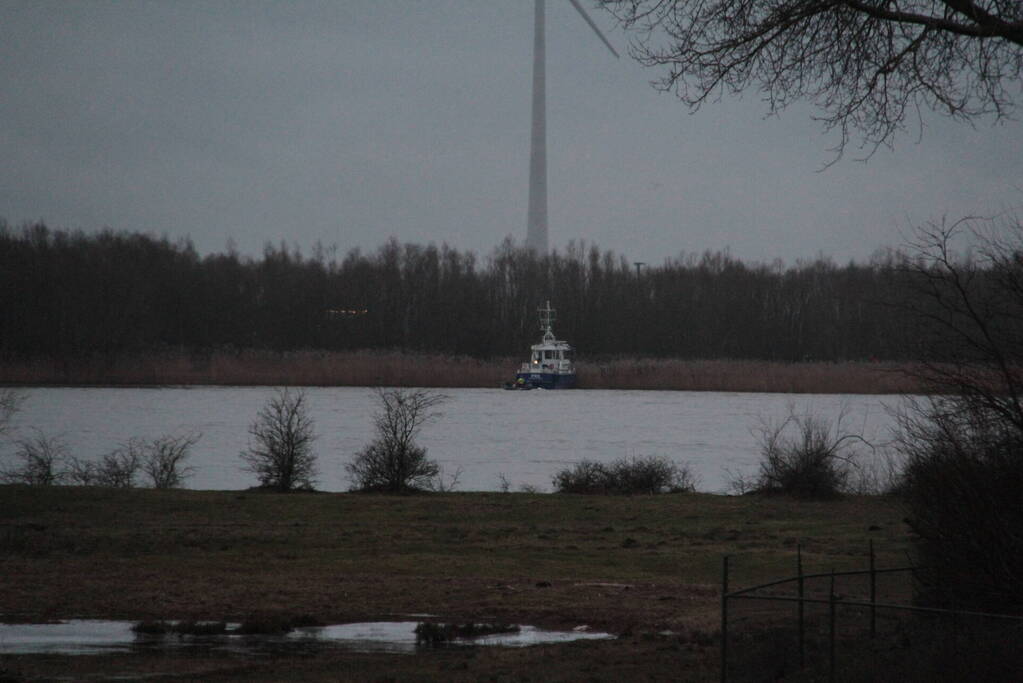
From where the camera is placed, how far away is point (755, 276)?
390 ft

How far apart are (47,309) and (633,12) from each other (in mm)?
87583

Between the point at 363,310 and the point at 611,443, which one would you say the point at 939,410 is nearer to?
the point at 611,443

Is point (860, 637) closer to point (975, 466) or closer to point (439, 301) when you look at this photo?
point (975, 466)

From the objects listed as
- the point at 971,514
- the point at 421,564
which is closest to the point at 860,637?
the point at 971,514

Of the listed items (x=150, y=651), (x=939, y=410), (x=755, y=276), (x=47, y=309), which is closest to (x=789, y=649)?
(x=939, y=410)

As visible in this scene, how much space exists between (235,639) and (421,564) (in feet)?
19.5

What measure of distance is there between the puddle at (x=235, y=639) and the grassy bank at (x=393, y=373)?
176ft

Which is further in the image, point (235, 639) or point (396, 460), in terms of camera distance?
point (396, 460)

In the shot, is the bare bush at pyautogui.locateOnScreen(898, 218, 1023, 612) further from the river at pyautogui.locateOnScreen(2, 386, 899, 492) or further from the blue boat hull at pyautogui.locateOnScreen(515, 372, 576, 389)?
the blue boat hull at pyautogui.locateOnScreen(515, 372, 576, 389)

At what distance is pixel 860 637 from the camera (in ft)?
38.9

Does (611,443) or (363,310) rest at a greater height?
(363,310)

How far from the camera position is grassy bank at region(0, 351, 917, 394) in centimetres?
7356

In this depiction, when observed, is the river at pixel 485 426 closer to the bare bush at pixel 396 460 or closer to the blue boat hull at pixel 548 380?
the blue boat hull at pixel 548 380

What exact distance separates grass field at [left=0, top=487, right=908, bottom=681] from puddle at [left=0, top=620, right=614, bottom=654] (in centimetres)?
45
